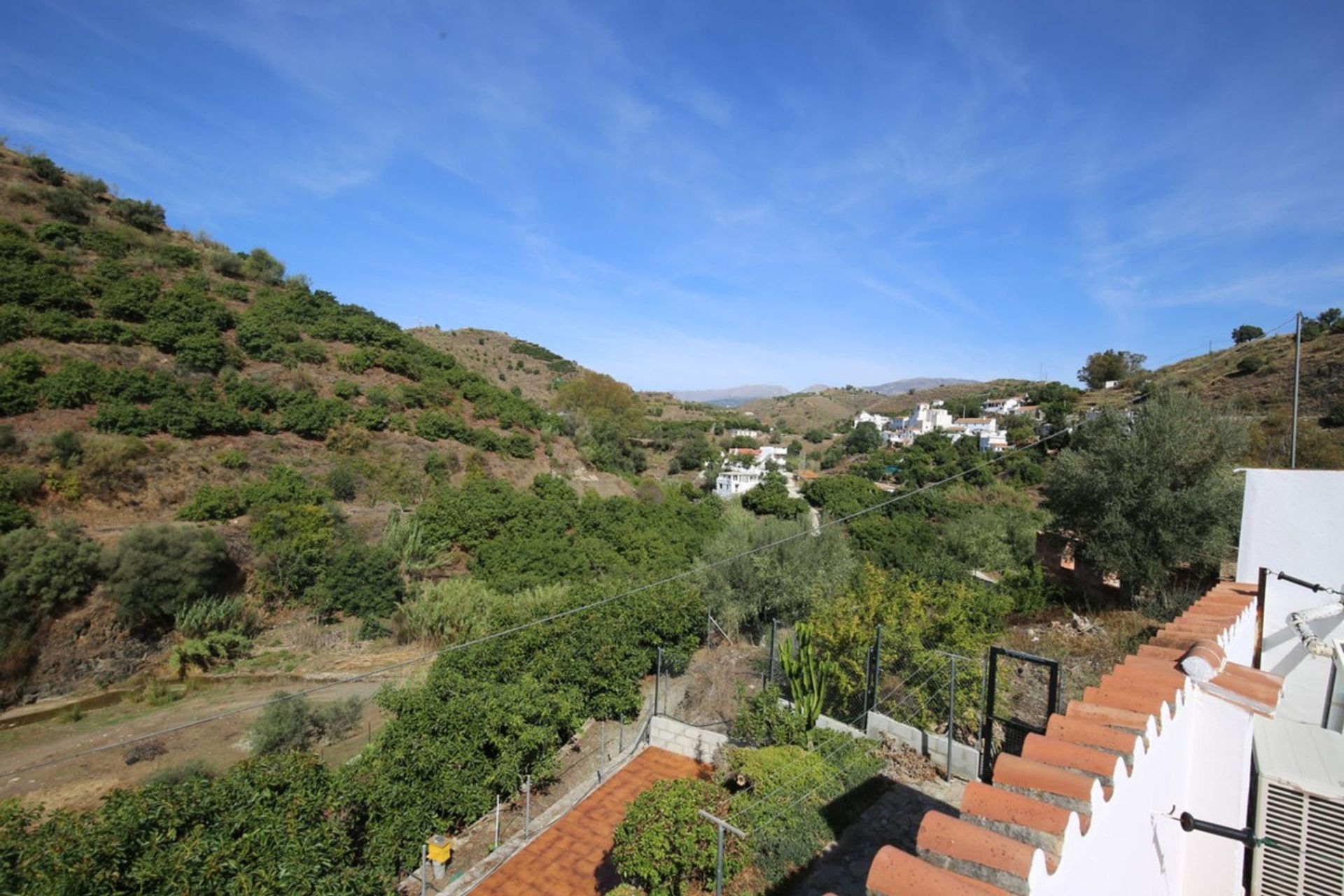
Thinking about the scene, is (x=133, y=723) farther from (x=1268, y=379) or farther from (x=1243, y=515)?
(x=1268, y=379)

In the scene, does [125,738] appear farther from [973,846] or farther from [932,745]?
[973,846]

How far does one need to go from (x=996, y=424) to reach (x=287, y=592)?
50217mm

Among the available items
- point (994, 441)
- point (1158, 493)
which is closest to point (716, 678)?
point (1158, 493)

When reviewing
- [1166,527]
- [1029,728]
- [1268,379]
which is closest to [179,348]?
[1029,728]

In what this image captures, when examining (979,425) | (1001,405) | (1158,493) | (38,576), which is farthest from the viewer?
(1001,405)

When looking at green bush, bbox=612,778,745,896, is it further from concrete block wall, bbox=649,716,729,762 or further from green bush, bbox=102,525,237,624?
green bush, bbox=102,525,237,624

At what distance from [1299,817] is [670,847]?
174 inches

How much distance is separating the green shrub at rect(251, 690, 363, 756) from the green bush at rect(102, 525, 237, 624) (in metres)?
5.75

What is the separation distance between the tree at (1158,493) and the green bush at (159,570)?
65.8 ft

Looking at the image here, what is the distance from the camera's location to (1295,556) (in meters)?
4.74

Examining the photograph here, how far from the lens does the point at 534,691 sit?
9445 millimetres

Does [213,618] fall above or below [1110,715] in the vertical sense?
below

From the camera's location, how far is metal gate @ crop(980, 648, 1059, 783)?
183 inches

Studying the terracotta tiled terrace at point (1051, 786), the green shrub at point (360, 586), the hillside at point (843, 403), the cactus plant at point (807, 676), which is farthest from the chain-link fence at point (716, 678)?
Result: the hillside at point (843, 403)
